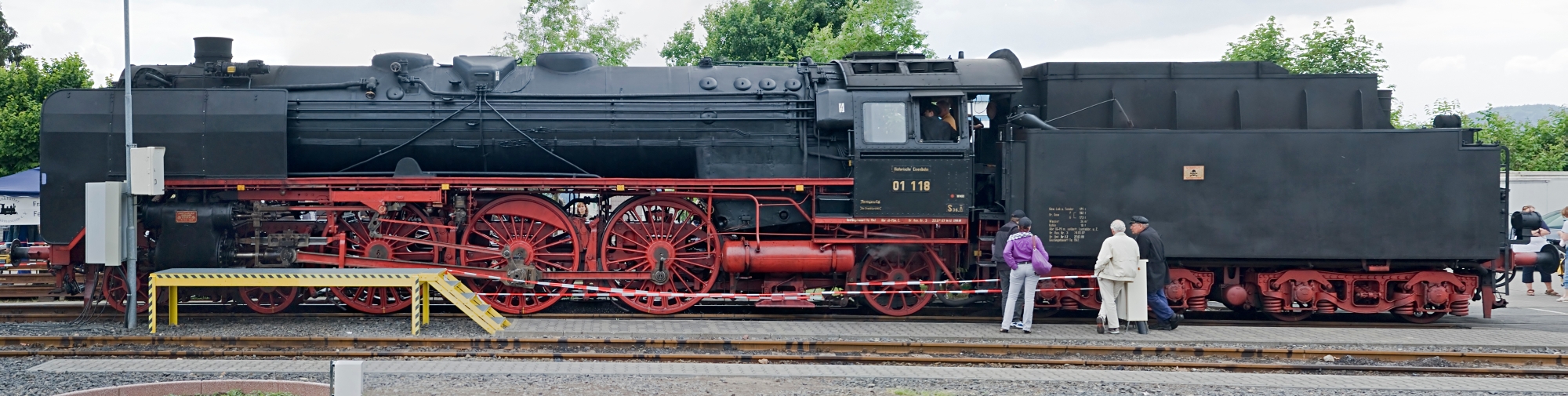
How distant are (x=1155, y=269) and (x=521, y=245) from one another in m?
6.77

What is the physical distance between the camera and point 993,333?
1031 cm

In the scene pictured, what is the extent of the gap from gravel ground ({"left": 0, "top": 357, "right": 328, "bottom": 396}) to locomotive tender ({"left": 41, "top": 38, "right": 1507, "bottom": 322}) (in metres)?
3.02

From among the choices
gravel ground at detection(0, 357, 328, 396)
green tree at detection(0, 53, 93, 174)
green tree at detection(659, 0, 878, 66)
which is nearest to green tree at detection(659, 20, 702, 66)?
green tree at detection(659, 0, 878, 66)

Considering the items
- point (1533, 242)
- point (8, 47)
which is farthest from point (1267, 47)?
point (8, 47)

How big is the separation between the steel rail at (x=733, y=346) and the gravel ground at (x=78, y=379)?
1.40 metres

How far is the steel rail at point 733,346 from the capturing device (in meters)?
9.32

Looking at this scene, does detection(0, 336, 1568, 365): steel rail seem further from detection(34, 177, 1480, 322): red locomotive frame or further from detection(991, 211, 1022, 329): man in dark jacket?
detection(34, 177, 1480, 322): red locomotive frame

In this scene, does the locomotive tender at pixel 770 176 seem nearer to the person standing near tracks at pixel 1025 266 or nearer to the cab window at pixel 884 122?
the cab window at pixel 884 122

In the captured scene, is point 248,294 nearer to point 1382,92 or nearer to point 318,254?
point 318,254

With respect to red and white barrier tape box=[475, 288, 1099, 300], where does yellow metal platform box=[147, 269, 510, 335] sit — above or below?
above

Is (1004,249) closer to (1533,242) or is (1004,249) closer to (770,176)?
(770,176)

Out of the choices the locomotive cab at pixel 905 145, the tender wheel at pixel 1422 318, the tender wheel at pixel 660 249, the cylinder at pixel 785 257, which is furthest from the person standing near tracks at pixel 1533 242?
the tender wheel at pixel 660 249

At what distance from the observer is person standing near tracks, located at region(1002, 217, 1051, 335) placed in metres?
10.2

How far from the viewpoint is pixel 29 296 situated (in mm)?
13641
